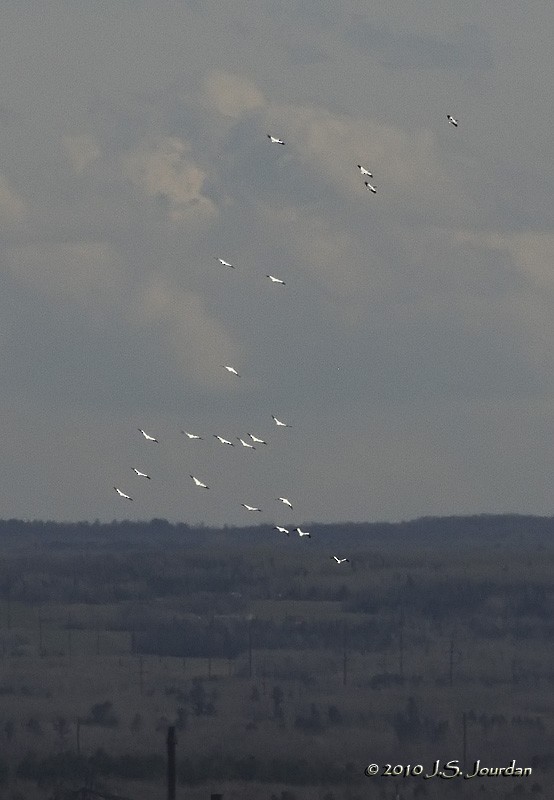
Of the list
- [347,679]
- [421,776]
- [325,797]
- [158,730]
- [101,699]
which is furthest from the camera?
[347,679]

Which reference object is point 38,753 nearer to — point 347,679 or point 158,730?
point 158,730

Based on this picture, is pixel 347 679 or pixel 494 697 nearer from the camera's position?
pixel 494 697

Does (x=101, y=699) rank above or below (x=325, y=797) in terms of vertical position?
above

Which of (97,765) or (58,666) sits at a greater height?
(58,666)

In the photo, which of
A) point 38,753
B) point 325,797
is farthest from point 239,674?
point 325,797

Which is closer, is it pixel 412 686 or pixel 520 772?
pixel 520 772

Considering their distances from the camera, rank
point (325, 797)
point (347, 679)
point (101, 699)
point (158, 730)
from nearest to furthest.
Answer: point (325, 797), point (158, 730), point (101, 699), point (347, 679)

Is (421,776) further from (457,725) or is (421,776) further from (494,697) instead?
(494,697)

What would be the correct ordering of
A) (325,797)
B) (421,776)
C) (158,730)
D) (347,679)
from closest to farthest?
(325,797) < (421,776) < (158,730) < (347,679)

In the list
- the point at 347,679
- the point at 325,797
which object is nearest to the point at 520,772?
the point at 325,797
